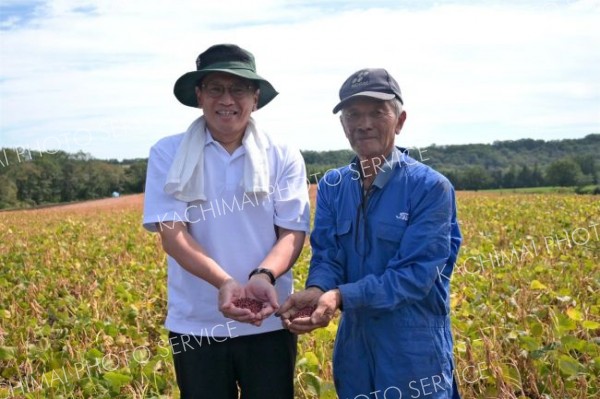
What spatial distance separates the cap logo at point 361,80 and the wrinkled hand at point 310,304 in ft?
2.45

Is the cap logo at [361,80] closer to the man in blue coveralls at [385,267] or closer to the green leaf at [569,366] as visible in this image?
the man in blue coveralls at [385,267]

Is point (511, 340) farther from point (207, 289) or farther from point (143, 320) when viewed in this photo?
point (143, 320)

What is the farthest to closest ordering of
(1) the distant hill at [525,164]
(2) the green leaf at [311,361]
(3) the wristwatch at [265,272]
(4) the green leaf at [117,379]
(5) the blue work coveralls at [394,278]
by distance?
(1) the distant hill at [525,164], (2) the green leaf at [311,361], (4) the green leaf at [117,379], (3) the wristwatch at [265,272], (5) the blue work coveralls at [394,278]

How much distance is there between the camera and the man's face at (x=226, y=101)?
2141 mm

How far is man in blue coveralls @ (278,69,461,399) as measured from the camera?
1.95 metres

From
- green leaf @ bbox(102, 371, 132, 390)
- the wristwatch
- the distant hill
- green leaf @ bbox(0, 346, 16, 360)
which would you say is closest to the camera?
the wristwatch

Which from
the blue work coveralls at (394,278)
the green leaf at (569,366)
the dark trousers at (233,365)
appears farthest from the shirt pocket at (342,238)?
the green leaf at (569,366)

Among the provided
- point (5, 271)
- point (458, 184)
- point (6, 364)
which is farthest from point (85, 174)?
point (6, 364)

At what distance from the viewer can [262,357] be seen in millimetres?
2240

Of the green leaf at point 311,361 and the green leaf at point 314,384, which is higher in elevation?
the green leaf at point 311,361

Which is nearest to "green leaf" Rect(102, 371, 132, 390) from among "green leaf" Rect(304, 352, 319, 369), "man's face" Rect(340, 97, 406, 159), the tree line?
"green leaf" Rect(304, 352, 319, 369)

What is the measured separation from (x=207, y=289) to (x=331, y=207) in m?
0.59

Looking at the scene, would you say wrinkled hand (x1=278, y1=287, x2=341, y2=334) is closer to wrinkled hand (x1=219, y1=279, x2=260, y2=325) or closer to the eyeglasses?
wrinkled hand (x1=219, y1=279, x2=260, y2=325)

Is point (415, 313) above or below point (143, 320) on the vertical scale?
above
